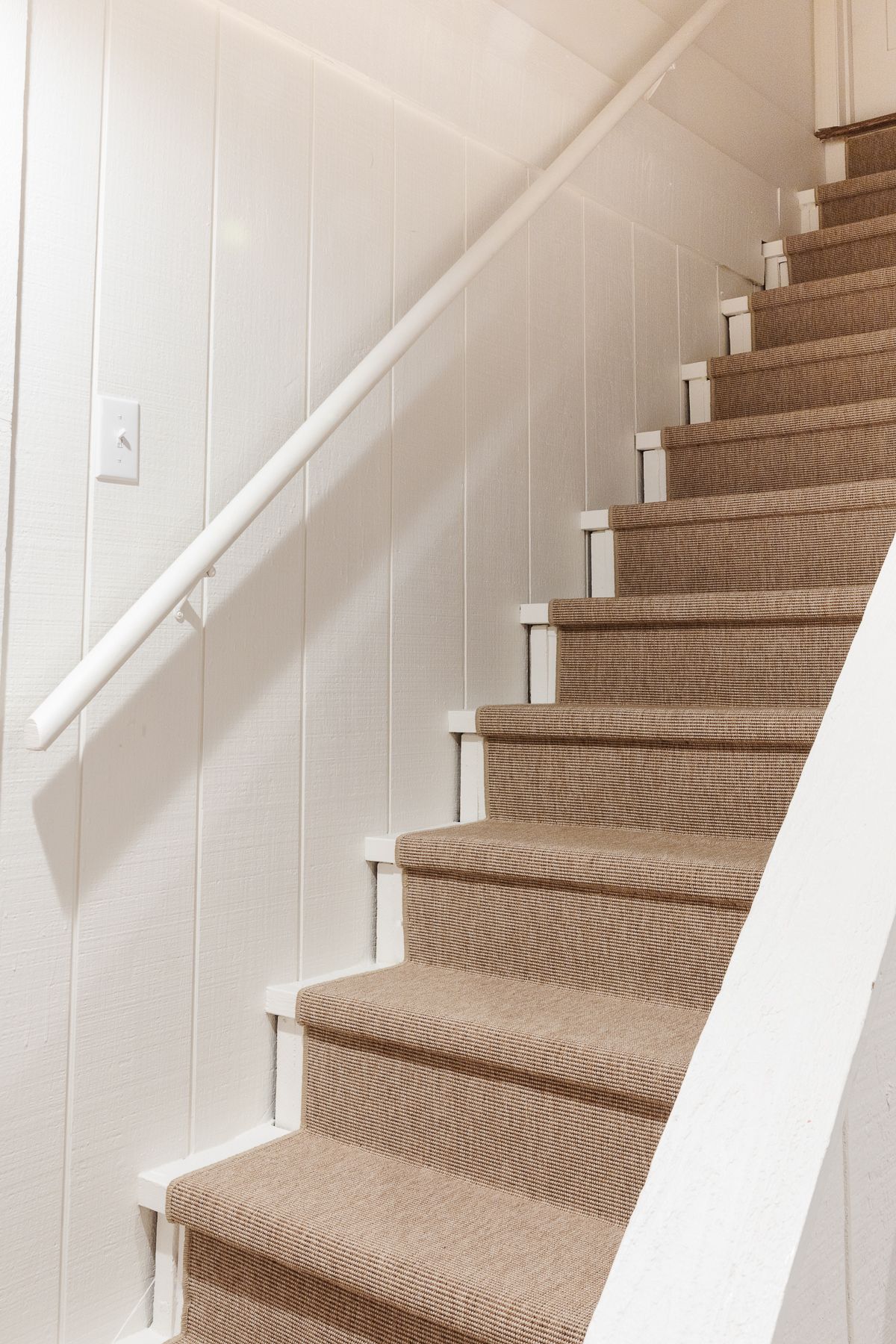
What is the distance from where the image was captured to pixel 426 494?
6.62ft

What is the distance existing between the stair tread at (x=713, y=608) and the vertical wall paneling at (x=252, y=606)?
62 cm

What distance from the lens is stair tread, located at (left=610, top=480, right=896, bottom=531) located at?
207 cm

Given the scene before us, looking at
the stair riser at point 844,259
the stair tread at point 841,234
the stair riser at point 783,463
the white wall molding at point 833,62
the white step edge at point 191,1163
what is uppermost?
the white wall molding at point 833,62

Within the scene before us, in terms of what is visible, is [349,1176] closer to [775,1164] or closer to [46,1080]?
[46,1080]

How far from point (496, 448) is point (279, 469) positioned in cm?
69

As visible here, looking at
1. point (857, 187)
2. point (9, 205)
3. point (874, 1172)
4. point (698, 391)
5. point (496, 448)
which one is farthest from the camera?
point (857, 187)

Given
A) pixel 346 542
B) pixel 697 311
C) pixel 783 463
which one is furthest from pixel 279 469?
pixel 697 311

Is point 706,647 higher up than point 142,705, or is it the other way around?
point 706,647

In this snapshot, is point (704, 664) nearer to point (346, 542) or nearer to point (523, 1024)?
point (346, 542)

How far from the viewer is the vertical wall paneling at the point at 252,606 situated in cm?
Answer: 162

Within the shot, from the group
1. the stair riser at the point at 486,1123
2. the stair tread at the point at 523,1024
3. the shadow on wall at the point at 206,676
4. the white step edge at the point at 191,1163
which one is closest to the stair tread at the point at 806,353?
the shadow on wall at the point at 206,676

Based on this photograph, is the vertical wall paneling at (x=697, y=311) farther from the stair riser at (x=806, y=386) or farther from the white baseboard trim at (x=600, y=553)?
the white baseboard trim at (x=600, y=553)

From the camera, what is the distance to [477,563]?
2.12 metres

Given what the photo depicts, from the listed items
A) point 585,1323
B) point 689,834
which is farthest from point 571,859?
point 585,1323
